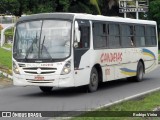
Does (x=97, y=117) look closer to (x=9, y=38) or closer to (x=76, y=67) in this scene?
(x=76, y=67)

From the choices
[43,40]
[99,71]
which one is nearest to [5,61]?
[99,71]

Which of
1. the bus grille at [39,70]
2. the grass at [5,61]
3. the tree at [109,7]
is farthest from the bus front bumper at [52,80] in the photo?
the tree at [109,7]

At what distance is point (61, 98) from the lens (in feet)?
50.2

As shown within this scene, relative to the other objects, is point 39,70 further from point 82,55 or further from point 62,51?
point 82,55

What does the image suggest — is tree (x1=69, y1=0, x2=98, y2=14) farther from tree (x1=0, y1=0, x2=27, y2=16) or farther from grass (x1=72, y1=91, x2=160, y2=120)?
grass (x1=72, y1=91, x2=160, y2=120)

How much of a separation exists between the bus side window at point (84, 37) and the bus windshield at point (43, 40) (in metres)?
0.69

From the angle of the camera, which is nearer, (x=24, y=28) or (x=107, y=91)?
(x=24, y=28)

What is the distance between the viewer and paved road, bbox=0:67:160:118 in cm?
1316

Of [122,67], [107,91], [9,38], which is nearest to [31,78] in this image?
[107,91]

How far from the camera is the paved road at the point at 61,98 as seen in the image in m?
13.2

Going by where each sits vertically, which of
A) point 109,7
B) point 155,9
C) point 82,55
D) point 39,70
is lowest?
point 39,70

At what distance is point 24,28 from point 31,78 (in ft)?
5.70

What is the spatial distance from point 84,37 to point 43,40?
1.51m

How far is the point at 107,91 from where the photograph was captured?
17.5m
